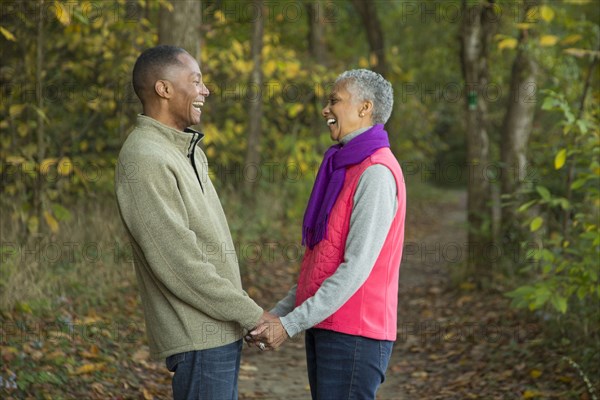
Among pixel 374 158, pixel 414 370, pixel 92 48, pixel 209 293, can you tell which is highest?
pixel 92 48

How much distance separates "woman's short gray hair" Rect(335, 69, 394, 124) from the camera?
3.03m

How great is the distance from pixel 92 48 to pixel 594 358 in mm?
5603

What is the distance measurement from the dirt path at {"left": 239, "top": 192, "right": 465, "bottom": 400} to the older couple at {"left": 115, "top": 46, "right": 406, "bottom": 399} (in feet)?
9.54

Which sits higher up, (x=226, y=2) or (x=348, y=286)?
(x=226, y=2)

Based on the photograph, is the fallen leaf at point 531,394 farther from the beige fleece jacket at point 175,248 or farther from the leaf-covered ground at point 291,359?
the beige fleece jacket at point 175,248

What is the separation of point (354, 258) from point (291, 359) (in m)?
4.12

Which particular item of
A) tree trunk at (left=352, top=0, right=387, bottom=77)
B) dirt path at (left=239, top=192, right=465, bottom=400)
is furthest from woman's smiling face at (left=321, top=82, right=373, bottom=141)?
tree trunk at (left=352, top=0, right=387, bottom=77)

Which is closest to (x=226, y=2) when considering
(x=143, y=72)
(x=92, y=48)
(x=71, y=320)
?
(x=92, y=48)

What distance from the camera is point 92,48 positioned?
26.8 ft

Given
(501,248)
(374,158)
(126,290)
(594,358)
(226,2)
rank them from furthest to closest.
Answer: (226,2), (501,248), (126,290), (594,358), (374,158)

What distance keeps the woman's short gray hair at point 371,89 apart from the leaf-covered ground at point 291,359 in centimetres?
287

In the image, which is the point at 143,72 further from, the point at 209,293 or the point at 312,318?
the point at 312,318

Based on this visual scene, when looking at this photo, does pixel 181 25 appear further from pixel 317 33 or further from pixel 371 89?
pixel 317 33

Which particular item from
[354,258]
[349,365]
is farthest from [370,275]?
[349,365]
